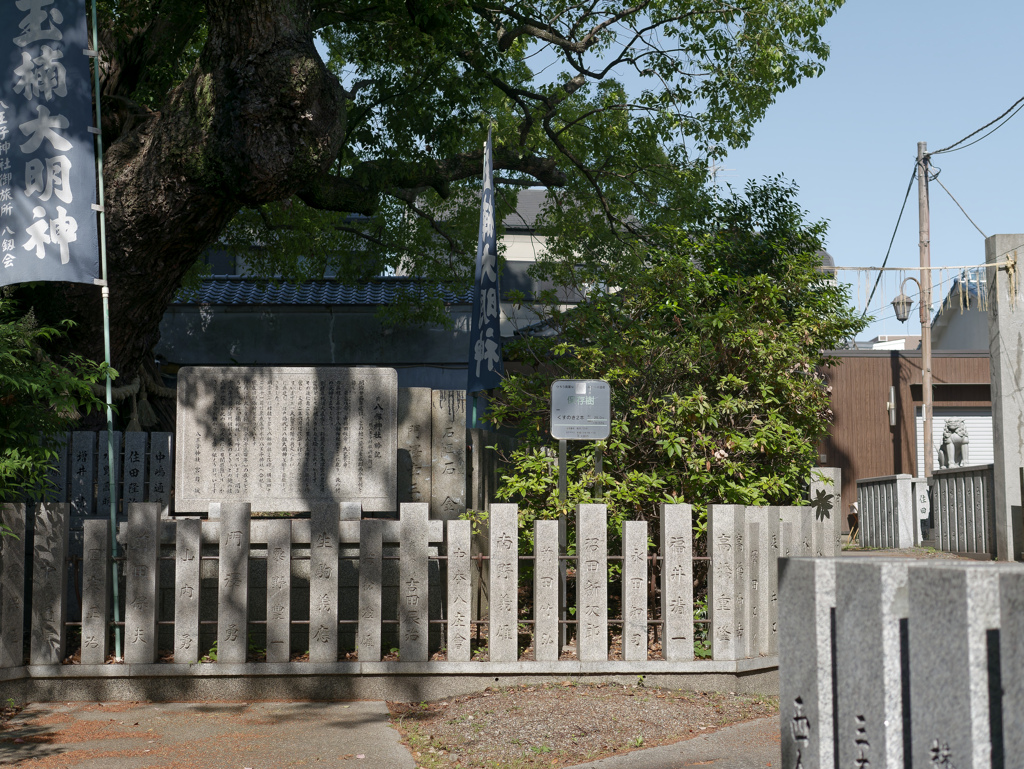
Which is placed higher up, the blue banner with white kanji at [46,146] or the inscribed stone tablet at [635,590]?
the blue banner with white kanji at [46,146]

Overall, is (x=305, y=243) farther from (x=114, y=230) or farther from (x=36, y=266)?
(x=36, y=266)

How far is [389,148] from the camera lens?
1176 centimetres

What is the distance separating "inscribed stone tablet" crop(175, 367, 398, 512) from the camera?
7570 millimetres

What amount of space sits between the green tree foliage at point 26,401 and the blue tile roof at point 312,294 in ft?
46.6

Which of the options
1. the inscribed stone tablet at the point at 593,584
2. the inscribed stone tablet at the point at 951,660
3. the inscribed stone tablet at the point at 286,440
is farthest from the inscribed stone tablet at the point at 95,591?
the inscribed stone tablet at the point at 951,660

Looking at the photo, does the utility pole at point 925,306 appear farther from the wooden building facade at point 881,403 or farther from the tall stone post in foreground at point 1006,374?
the tall stone post in foreground at point 1006,374

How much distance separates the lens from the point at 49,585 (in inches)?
241

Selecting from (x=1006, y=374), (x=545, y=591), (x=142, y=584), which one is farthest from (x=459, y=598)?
(x=1006, y=374)

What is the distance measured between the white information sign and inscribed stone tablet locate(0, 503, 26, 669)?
3.85m

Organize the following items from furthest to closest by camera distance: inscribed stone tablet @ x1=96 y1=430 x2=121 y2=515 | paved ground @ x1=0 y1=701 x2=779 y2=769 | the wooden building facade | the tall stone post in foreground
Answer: the wooden building facade < the tall stone post in foreground < inscribed stone tablet @ x1=96 y1=430 x2=121 y2=515 < paved ground @ x1=0 y1=701 x2=779 y2=769

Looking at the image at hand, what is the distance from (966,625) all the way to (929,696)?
258 mm

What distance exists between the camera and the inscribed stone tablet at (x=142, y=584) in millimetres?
6098

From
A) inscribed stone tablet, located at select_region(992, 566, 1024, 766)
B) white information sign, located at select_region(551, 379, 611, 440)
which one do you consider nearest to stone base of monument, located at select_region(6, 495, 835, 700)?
white information sign, located at select_region(551, 379, 611, 440)

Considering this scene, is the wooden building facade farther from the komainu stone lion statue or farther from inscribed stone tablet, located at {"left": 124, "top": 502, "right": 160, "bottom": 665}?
inscribed stone tablet, located at {"left": 124, "top": 502, "right": 160, "bottom": 665}
